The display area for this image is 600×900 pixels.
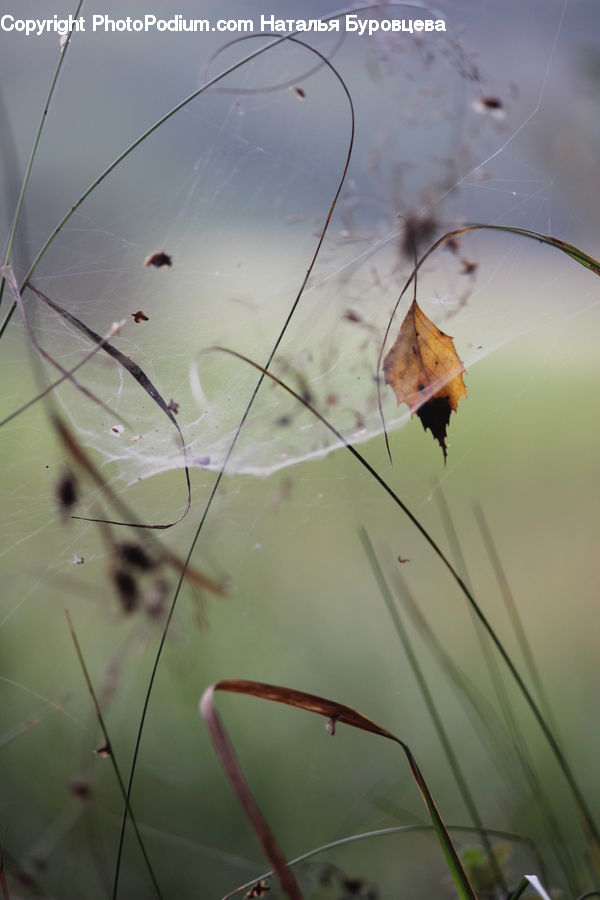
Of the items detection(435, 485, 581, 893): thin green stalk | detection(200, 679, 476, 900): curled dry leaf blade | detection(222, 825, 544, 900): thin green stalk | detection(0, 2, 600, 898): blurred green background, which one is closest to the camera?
detection(200, 679, 476, 900): curled dry leaf blade

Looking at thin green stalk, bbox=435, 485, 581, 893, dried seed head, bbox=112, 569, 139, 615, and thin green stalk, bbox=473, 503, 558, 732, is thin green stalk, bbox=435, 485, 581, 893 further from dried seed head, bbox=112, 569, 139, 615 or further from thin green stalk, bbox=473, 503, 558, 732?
dried seed head, bbox=112, 569, 139, 615

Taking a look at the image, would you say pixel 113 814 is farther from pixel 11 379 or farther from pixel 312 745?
pixel 11 379

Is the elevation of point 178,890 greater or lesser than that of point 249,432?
lesser

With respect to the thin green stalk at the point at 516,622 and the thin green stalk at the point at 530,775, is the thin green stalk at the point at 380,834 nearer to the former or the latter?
the thin green stalk at the point at 530,775

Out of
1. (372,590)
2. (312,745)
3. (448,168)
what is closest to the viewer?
(448,168)

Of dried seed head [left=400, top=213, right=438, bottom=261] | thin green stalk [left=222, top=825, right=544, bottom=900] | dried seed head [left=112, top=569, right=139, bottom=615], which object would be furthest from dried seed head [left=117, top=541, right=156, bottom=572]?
dried seed head [left=400, top=213, right=438, bottom=261]

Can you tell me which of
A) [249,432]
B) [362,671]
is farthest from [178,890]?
[249,432]

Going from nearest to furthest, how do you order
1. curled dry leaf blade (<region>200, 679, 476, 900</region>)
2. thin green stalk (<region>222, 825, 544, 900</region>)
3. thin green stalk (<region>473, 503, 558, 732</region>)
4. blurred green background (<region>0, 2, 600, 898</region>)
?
curled dry leaf blade (<region>200, 679, 476, 900</region>) → thin green stalk (<region>222, 825, 544, 900</region>) → thin green stalk (<region>473, 503, 558, 732</region>) → blurred green background (<region>0, 2, 600, 898</region>)
